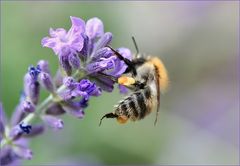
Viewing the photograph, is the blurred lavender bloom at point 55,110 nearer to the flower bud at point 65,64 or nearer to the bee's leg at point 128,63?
the flower bud at point 65,64

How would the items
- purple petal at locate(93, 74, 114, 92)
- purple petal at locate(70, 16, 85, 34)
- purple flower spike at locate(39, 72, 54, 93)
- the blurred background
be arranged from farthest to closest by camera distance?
the blurred background < purple flower spike at locate(39, 72, 54, 93) < purple petal at locate(93, 74, 114, 92) < purple petal at locate(70, 16, 85, 34)

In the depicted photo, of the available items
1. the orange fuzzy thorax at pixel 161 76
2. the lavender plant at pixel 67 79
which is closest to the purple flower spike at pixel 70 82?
the lavender plant at pixel 67 79

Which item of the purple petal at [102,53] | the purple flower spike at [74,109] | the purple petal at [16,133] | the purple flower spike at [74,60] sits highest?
the purple petal at [102,53]

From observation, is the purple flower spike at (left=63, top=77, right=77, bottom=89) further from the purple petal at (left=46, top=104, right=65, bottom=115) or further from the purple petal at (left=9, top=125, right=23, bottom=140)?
the purple petal at (left=9, top=125, right=23, bottom=140)

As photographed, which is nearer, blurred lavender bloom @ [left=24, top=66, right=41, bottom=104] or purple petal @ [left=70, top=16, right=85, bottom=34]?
purple petal @ [left=70, top=16, right=85, bottom=34]

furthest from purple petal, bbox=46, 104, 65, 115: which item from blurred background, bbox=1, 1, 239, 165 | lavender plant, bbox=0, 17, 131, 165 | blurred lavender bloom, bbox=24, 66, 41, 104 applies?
blurred background, bbox=1, 1, 239, 165

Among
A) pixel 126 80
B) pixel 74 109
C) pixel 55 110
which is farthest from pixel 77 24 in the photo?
pixel 55 110
